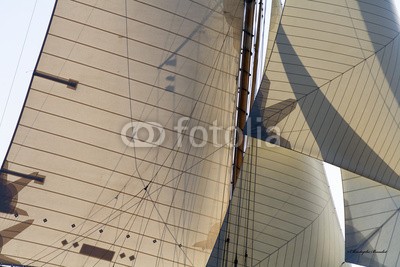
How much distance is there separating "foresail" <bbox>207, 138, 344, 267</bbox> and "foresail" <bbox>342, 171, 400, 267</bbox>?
27.5 inches

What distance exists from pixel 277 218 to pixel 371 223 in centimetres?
111

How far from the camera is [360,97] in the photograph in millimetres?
8617

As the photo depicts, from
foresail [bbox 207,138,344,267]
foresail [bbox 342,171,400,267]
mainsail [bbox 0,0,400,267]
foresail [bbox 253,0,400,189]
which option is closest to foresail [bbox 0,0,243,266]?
mainsail [bbox 0,0,400,267]

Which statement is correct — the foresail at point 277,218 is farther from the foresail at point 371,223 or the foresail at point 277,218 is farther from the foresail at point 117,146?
the foresail at point 371,223

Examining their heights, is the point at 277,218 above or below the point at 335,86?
below

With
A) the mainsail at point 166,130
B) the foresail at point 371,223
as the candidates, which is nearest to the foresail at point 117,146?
the mainsail at point 166,130

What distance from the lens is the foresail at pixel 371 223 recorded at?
8859mm

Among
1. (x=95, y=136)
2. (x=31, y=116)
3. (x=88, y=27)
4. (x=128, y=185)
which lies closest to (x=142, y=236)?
(x=128, y=185)

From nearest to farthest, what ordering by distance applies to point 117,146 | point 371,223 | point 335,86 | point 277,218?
point 335,86
point 117,146
point 371,223
point 277,218

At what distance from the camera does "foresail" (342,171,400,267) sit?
886 cm

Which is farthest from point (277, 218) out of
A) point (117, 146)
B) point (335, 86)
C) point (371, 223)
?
point (117, 146)

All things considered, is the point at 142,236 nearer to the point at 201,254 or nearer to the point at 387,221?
the point at 201,254

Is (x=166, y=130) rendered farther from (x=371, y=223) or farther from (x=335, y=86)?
(x=371, y=223)

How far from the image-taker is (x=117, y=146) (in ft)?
28.8
